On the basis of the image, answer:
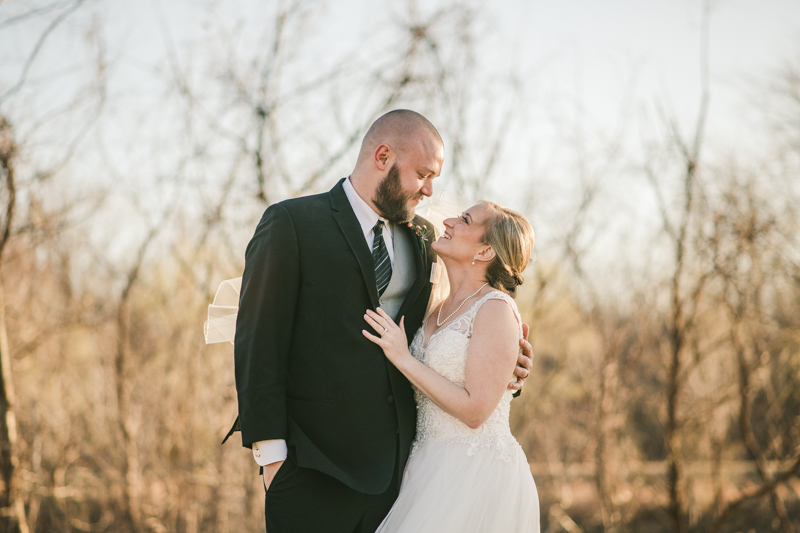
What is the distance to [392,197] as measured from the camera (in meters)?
2.43

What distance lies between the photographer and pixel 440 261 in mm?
2734

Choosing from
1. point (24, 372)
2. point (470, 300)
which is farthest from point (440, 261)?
point (24, 372)

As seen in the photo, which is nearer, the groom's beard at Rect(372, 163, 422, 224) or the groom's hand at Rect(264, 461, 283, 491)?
the groom's hand at Rect(264, 461, 283, 491)

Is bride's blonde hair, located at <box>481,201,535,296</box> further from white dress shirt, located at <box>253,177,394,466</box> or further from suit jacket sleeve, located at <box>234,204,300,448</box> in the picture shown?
suit jacket sleeve, located at <box>234,204,300,448</box>

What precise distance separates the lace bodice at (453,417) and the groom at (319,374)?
0.31 feet

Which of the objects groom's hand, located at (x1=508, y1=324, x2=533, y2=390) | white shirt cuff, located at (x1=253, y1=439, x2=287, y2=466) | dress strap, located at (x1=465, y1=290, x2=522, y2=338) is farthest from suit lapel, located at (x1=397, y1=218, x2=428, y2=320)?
white shirt cuff, located at (x1=253, y1=439, x2=287, y2=466)

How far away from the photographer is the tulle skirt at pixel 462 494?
2170 mm

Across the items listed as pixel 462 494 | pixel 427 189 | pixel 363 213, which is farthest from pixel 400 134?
pixel 462 494

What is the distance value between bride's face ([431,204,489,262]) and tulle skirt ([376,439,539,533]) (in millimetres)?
768

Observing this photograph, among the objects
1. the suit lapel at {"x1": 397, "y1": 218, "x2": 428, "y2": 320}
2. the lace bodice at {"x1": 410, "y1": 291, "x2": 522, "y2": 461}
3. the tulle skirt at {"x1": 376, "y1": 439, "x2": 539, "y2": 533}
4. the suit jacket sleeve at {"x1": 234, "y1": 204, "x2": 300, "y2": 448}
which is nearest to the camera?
the suit jacket sleeve at {"x1": 234, "y1": 204, "x2": 300, "y2": 448}

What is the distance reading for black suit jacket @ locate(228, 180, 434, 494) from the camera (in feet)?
6.75

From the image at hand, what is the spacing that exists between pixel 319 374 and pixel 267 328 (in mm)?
263

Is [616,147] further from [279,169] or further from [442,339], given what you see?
[442,339]

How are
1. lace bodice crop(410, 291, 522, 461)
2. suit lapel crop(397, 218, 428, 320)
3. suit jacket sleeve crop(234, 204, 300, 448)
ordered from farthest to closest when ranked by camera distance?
1. suit lapel crop(397, 218, 428, 320)
2. lace bodice crop(410, 291, 522, 461)
3. suit jacket sleeve crop(234, 204, 300, 448)
